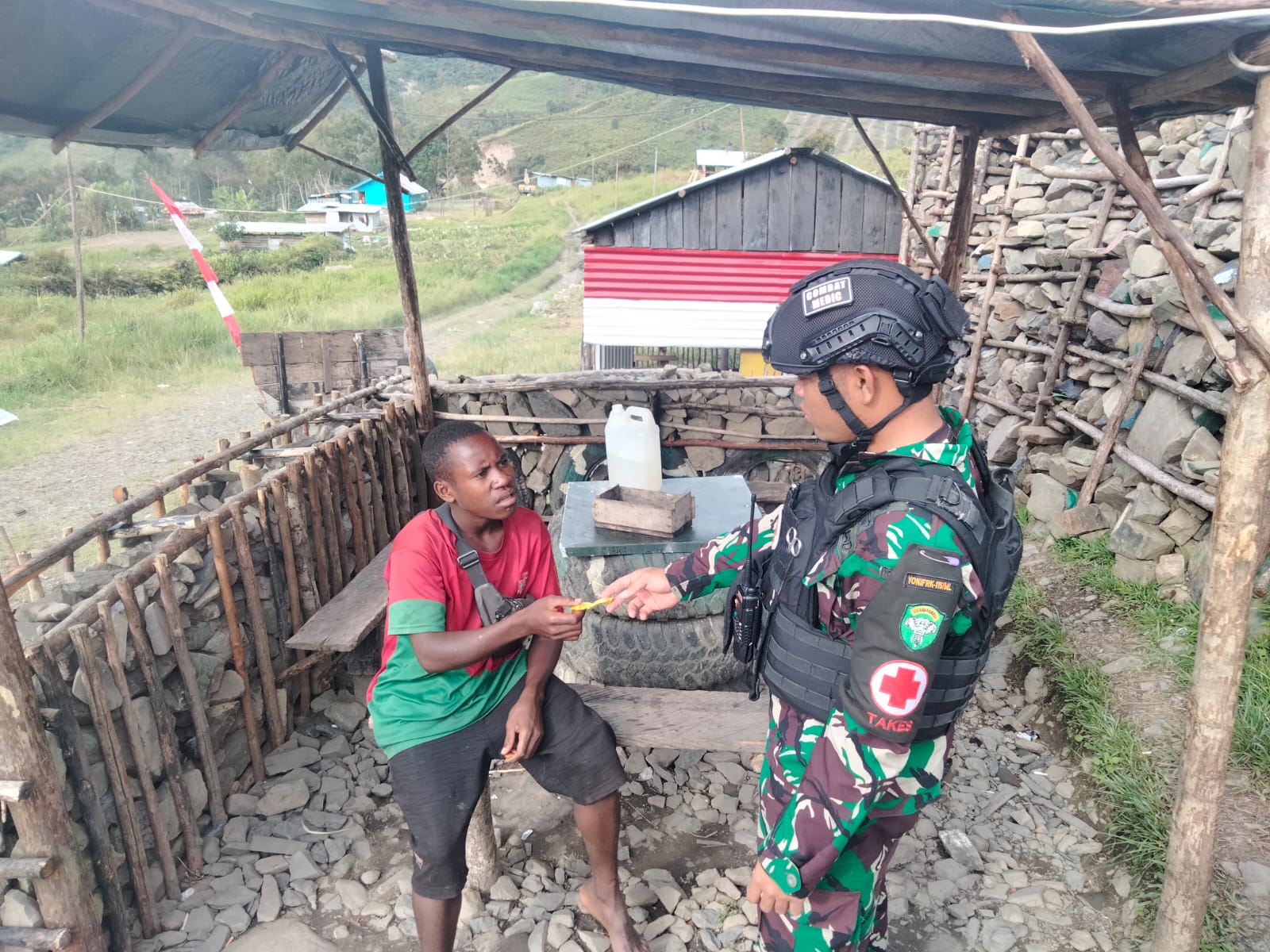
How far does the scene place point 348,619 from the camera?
3.60m

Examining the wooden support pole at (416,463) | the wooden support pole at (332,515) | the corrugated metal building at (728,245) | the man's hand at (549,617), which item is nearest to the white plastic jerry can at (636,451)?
the wooden support pole at (332,515)

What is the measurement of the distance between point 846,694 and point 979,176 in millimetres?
9454

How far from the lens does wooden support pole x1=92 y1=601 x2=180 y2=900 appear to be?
2.78m

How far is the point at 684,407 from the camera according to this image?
22.2 ft

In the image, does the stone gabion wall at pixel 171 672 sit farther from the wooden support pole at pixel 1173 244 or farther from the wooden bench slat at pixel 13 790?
the wooden support pole at pixel 1173 244

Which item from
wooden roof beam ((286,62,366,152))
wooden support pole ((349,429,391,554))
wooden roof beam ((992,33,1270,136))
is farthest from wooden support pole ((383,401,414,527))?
wooden roof beam ((992,33,1270,136))

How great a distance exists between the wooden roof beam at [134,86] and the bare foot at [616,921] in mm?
3625

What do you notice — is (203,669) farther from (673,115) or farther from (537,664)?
(673,115)

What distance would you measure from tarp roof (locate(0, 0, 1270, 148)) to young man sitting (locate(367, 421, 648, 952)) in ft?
4.83

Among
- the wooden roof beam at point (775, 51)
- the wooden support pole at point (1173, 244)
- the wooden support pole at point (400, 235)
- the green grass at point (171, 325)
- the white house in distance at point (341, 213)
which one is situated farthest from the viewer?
the white house in distance at point (341, 213)

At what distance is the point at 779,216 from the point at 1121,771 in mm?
10040

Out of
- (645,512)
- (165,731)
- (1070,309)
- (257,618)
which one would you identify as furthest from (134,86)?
(1070,309)

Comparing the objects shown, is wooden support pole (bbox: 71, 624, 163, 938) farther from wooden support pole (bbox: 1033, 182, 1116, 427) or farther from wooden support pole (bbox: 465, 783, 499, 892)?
wooden support pole (bbox: 1033, 182, 1116, 427)

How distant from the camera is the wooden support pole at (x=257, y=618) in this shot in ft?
11.8
